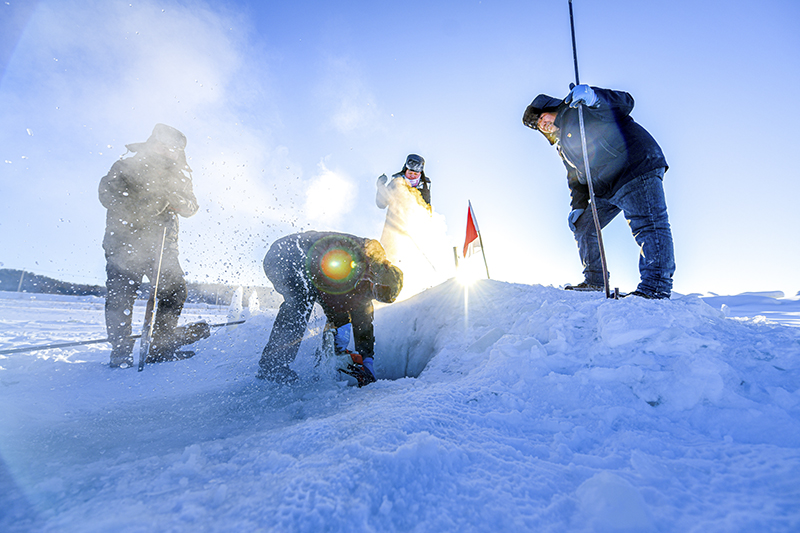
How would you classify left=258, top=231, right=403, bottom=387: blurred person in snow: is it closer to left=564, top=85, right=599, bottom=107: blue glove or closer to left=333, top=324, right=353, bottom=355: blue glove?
left=333, top=324, right=353, bottom=355: blue glove

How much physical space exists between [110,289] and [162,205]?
1.02 m

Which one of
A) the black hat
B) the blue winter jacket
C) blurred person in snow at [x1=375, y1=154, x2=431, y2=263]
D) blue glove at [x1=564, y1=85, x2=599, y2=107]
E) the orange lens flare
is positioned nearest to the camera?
the blue winter jacket

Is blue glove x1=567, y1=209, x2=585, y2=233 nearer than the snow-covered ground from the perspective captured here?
No

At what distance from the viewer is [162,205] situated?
3543 mm

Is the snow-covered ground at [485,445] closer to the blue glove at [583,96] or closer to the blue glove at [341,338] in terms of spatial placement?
the blue glove at [341,338]

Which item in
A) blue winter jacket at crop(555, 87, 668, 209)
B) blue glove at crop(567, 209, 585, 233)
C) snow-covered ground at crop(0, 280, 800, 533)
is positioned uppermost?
blue winter jacket at crop(555, 87, 668, 209)

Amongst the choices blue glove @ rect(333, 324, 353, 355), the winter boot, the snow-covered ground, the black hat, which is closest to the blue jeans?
the snow-covered ground

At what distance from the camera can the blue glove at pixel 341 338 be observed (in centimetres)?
297

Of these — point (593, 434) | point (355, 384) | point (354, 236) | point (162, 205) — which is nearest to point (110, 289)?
point (162, 205)

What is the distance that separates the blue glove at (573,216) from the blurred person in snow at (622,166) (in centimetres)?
22

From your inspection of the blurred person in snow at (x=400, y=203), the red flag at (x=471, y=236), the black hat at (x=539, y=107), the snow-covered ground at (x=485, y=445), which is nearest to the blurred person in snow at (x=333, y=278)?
the snow-covered ground at (x=485, y=445)

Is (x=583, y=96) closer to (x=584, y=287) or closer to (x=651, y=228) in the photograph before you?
(x=651, y=228)

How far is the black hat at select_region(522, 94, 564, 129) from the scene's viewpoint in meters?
3.30

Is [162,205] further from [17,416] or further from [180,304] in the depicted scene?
[17,416]
